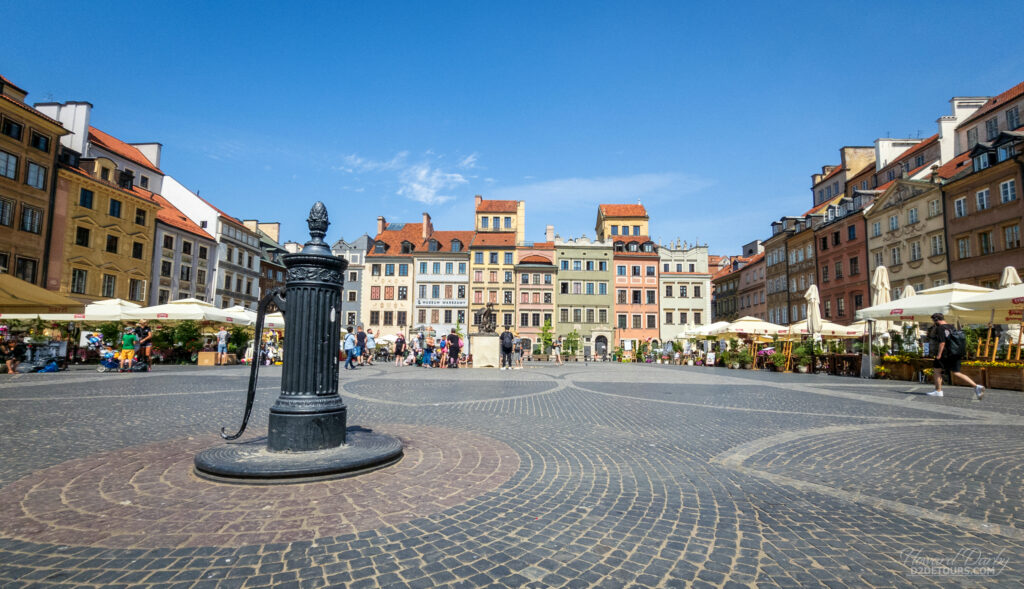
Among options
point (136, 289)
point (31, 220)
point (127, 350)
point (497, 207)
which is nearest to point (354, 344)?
point (127, 350)

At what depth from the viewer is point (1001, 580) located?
2.44m

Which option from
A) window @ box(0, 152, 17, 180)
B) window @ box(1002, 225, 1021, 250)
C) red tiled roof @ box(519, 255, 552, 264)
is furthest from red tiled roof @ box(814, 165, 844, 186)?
window @ box(0, 152, 17, 180)

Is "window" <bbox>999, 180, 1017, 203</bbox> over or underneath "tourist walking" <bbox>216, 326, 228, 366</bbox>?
over

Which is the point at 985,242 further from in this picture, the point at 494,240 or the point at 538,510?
the point at 494,240

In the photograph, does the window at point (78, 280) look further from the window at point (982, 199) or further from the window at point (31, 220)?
the window at point (982, 199)

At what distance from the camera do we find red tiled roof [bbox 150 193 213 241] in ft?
130

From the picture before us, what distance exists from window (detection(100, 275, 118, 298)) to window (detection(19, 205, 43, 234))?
A: 533 cm

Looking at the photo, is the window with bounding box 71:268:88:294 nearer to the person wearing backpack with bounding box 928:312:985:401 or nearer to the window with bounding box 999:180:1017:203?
the person wearing backpack with bounding box 928:312:985:401

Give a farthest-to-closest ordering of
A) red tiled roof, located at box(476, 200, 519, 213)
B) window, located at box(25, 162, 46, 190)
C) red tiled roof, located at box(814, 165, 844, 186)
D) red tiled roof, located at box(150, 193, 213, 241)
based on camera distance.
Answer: red tiled roof, located at box(476, 200, 519, 213) → red tiled roof, located at box(814, 165, 844, 186) → red tiled roof, located at box(150, 193, 213, 241) → window, located at box(25, 162, 46, 190)

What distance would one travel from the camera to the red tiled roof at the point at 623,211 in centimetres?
6231

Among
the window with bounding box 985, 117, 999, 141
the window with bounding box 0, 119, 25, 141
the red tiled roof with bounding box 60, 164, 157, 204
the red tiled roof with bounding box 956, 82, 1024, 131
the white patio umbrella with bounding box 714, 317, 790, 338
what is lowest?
the white patio umbrella with bounding box 714, 317, 790, 338

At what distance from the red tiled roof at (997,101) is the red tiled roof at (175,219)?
57175 millimetres

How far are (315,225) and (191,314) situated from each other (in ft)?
57.6

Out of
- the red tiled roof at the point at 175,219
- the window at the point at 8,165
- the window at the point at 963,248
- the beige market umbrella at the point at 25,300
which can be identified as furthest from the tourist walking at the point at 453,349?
the red tiled roof at the point at 175,219
